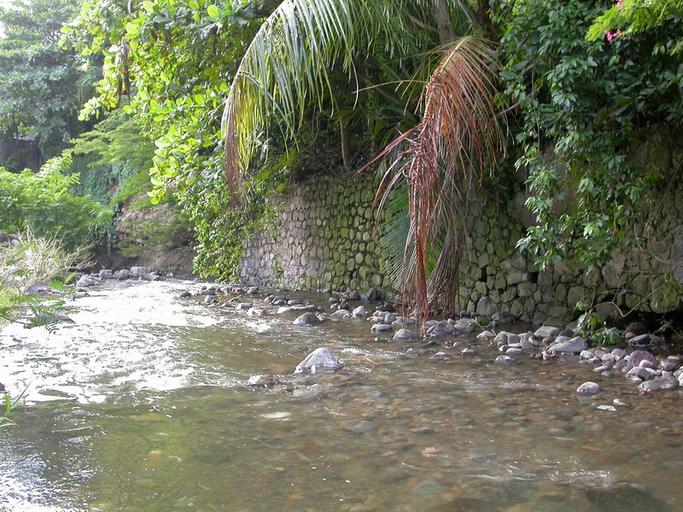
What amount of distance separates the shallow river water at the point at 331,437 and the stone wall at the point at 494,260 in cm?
105

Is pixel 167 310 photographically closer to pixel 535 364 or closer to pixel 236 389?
pixel 236 389

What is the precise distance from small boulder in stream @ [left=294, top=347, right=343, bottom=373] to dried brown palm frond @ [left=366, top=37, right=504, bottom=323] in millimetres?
712

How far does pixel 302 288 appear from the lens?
9859mm

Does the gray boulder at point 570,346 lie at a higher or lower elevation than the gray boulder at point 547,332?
higher

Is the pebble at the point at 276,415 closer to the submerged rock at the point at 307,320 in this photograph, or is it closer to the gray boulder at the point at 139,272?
the submerged rock at the point at 307,320

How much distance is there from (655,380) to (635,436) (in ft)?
3.26

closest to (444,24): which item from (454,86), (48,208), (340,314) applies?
(454,86)

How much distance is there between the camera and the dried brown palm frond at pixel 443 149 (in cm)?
420

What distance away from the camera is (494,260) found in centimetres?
620

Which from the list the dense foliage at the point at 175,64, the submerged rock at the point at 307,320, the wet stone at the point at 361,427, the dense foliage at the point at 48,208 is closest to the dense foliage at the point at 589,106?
the wet stone at the point at 361,427

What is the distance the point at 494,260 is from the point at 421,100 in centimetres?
199

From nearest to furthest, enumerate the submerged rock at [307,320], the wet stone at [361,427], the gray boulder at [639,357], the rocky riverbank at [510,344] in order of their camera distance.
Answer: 1. the wet stone at [361,427]
2. the rocky riverbank at [510,344]
3. the gray boulder at [639,357]
4. the submerged rock at [307,320]

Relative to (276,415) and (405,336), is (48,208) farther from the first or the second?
(276,415)

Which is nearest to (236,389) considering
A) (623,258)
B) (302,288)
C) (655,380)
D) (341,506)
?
(341,506)
